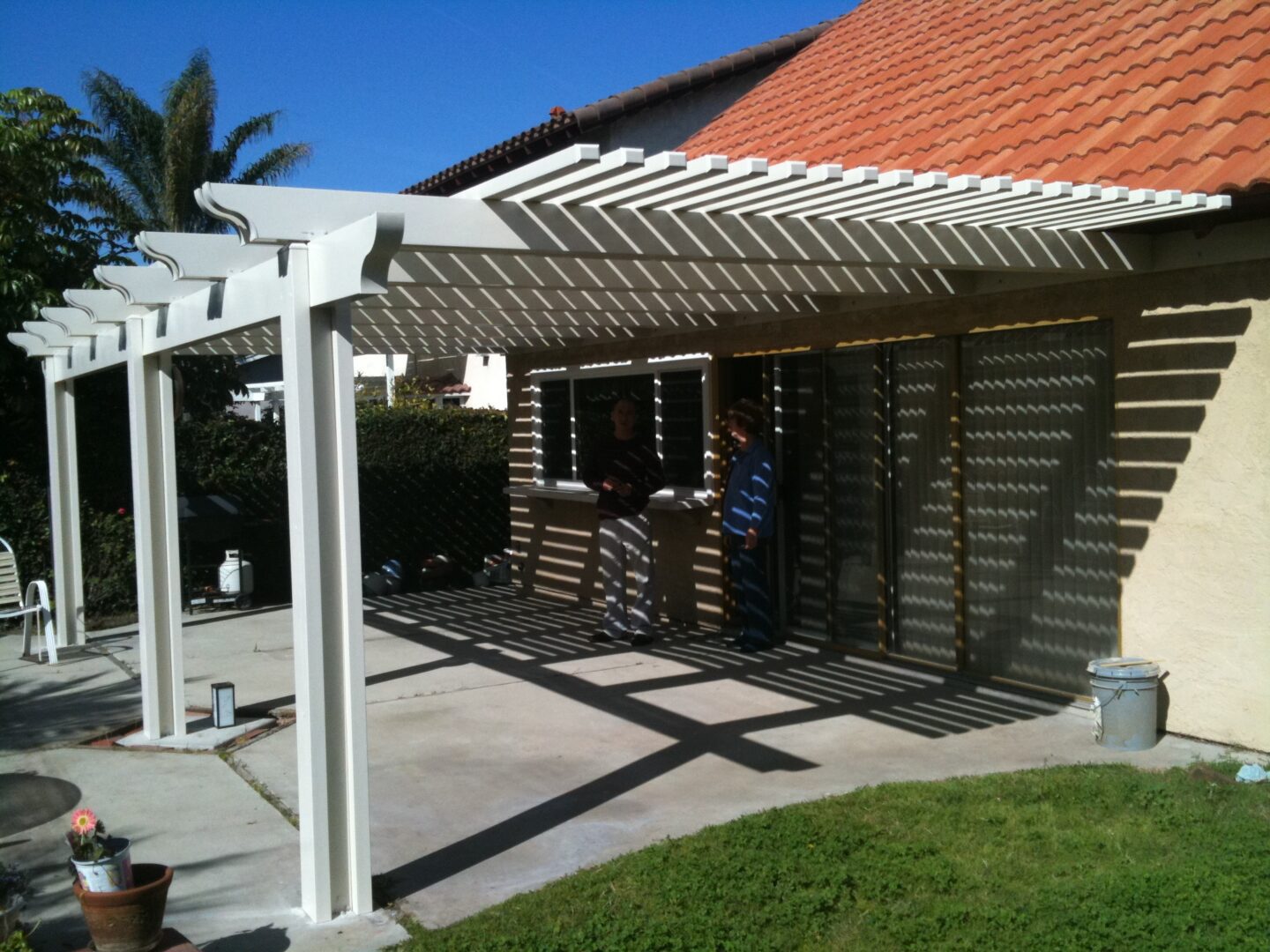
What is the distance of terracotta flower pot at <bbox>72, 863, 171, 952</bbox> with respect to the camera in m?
3.92

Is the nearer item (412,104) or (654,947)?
(654,947)

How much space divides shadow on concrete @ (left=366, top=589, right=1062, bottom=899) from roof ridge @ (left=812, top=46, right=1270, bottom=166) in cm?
362

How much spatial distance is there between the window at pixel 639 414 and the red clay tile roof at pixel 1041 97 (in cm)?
211

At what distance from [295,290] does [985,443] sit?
4804 millimetres

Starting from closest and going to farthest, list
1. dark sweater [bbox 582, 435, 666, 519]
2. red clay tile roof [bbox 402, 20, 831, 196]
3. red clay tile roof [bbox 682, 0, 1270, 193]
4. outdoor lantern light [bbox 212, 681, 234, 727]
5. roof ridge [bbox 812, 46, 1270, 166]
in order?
red clay tile roof [bbox 682, 0, 1270, 193]
roof ridge [bbox 812, 46, 1270, 166]
outdoor lantern light [bbox 212, 681, 234, 727]
dark sweater [bbox 582, 435, 666, 519]
red clay tile roof [bbox 402, 20, 831, 196]

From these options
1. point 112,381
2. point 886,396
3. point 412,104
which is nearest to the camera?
point 886,396

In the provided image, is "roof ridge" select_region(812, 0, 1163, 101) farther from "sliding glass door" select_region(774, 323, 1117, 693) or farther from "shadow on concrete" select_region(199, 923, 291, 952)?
"shadow on concrete" select_region(199, 923, 291, 952)

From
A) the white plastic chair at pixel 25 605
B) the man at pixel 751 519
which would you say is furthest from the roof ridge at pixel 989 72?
the white plastic chair at pixel 25 605

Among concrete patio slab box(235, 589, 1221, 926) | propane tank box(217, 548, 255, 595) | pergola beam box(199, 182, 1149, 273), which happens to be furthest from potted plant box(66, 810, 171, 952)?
propane tank box(217, 548, 255, 595)

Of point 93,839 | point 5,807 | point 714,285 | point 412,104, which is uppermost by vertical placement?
point 412,104

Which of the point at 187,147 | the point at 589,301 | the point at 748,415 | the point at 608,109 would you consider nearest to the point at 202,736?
the point at 589,301

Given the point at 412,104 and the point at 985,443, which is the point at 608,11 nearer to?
the point at 412,104

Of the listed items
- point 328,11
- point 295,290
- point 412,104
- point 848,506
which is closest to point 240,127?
point 412,104

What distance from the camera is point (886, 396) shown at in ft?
27.8
